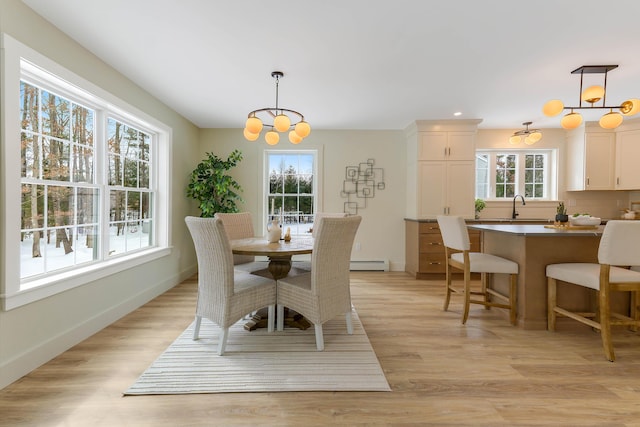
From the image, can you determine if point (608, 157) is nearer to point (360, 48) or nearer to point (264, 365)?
point (360, 48)

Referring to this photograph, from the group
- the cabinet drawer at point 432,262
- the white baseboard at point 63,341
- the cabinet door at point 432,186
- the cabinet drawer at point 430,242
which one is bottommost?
the white baseboard at point 63,341

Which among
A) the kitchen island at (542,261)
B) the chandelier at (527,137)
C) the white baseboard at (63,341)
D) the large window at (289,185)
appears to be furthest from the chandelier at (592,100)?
the white baseboard at (63,341)

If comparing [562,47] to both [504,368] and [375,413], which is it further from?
[375,413]

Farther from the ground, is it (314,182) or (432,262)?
(314,182)

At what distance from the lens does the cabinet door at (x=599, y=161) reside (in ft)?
14.7

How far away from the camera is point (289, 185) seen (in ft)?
16.7


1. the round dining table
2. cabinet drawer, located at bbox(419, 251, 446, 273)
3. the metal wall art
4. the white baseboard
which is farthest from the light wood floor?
the metal wall art

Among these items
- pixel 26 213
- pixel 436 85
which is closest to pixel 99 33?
pixel 26 213

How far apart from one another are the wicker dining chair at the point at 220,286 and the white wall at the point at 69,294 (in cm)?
96

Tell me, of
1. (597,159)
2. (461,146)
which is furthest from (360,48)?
(597,159)

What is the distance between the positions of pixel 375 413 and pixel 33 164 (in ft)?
8.93

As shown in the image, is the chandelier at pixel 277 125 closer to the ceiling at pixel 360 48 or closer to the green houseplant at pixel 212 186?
the ceiling at pixel 360 48

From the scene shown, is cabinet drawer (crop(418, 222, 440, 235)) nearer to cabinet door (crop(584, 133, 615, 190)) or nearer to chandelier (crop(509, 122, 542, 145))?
chandelier (crop(509, 122, 542, 145))

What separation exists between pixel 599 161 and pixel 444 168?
2317 millimetres
